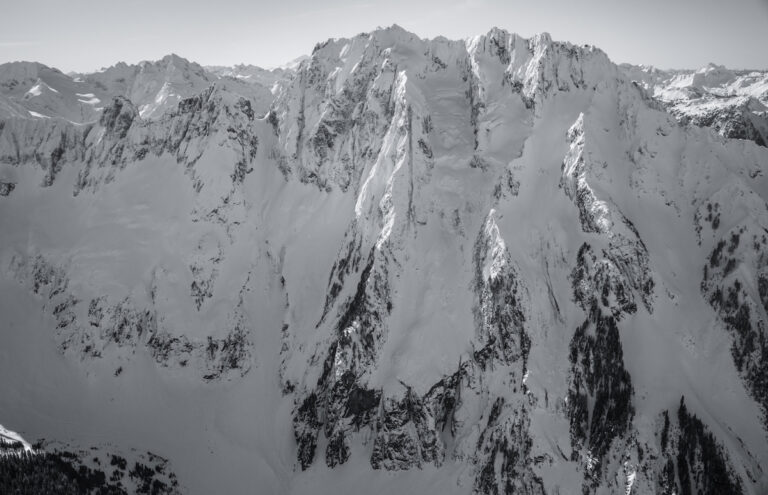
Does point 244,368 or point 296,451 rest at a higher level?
point 244,368

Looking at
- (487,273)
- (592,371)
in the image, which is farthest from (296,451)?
(592,371)

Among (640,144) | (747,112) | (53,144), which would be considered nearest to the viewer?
(640,144)

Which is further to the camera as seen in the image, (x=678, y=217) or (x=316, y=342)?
(x=316, y=342)

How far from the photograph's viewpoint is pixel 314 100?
147625mm

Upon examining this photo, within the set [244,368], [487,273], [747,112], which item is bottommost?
[244,368]

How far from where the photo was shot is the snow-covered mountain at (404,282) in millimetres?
83438

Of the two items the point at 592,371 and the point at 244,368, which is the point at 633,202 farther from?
the point at 244,368

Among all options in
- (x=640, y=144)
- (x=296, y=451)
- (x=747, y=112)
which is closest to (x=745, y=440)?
(x=640, y=144)

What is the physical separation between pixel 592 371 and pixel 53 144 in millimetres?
150316

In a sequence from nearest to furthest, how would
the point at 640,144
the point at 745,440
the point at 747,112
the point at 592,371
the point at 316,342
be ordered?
the point at 745,440
the point at 592,371
the point at 640,144
the point at 316,342
the point at 747,112

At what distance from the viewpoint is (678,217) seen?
324ft

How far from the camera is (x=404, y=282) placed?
349 ft

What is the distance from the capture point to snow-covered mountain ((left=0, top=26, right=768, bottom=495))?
274 ft

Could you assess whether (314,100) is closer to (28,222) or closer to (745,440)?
(28,222)
